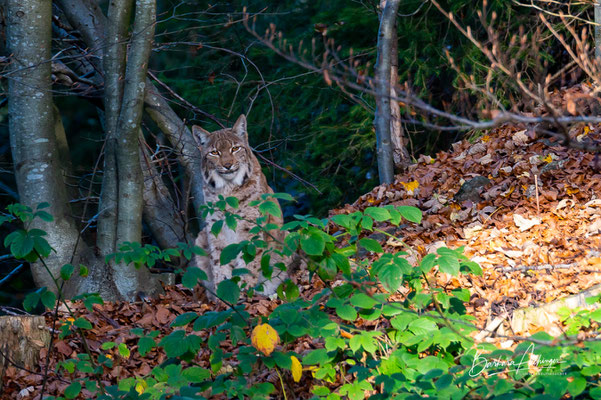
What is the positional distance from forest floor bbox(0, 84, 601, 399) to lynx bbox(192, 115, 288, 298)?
1.40 ft

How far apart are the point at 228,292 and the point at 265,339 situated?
33 centimetres

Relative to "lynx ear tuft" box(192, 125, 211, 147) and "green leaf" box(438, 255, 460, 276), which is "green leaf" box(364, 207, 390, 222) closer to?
"green leaf" box(438, 255, 460, 276)

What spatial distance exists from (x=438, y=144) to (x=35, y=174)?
6.10 m

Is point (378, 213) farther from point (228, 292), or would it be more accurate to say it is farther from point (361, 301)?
point (228, 292)

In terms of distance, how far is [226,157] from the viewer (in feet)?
20.8

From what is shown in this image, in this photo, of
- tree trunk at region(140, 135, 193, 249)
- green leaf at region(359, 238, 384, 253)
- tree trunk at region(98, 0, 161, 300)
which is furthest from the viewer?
tree trunk at region(140, 135, 193, 249)

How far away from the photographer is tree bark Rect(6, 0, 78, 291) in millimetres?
5770

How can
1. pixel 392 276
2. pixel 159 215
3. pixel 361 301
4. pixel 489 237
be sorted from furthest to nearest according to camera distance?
pixel 159 215
pixel 489 237
pixel 361 301
pixel 392 276

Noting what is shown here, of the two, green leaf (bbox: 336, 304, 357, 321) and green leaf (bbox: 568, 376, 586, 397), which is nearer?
green leaf (bbox: 568, 376, 586, 397)

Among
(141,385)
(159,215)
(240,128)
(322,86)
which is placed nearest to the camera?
(141,385)

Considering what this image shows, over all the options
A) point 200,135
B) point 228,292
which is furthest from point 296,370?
point 200,135

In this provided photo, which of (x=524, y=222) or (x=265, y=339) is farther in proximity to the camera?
(x=524, y=222)

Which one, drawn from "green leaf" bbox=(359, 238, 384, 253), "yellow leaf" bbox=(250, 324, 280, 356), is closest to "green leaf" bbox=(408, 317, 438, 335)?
"green leaf" bbox=(359, 238, 384, 253)

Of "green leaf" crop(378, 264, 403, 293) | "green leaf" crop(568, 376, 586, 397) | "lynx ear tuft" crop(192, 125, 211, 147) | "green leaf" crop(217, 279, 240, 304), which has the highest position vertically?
"lynx ear tuft" crop(192, 125, 211, 147)
